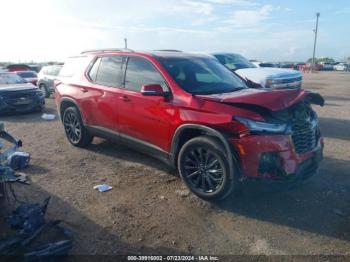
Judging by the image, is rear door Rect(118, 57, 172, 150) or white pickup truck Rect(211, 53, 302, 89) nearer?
rear door Rect(118, 57, 172, 150)

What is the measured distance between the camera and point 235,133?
3.86 meters

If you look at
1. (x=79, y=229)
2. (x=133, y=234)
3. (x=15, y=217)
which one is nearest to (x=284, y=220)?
(x=133, y=234)

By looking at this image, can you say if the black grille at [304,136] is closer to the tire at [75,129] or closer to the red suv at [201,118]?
the red suv at [201,118]

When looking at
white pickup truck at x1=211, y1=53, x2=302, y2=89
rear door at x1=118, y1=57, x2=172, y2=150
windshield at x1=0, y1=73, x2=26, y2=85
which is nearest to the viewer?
rear door at x1=118, y1=57, x2=172, y2=150

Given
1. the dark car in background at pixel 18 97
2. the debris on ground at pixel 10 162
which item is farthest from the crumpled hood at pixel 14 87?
the debris on ground at pixel 10 162

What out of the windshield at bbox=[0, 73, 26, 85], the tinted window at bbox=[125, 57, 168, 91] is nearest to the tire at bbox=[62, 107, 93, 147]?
the tinted window at bbox=[125, 57, 168, 91]

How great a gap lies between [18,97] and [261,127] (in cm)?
958

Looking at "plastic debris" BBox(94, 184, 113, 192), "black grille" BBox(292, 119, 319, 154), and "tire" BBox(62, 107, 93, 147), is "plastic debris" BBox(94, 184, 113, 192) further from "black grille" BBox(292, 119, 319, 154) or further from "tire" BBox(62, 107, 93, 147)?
"black grille" BBox(292, 119, 319, 154)

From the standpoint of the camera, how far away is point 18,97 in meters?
11.0

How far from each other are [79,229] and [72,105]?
138 inches

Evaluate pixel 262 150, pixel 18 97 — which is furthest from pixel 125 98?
pixel 18 97

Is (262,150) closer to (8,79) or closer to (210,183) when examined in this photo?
(210,183)

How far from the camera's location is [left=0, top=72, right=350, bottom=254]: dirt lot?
3.38 m

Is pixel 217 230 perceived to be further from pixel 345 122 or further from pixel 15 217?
pixel 345 122
